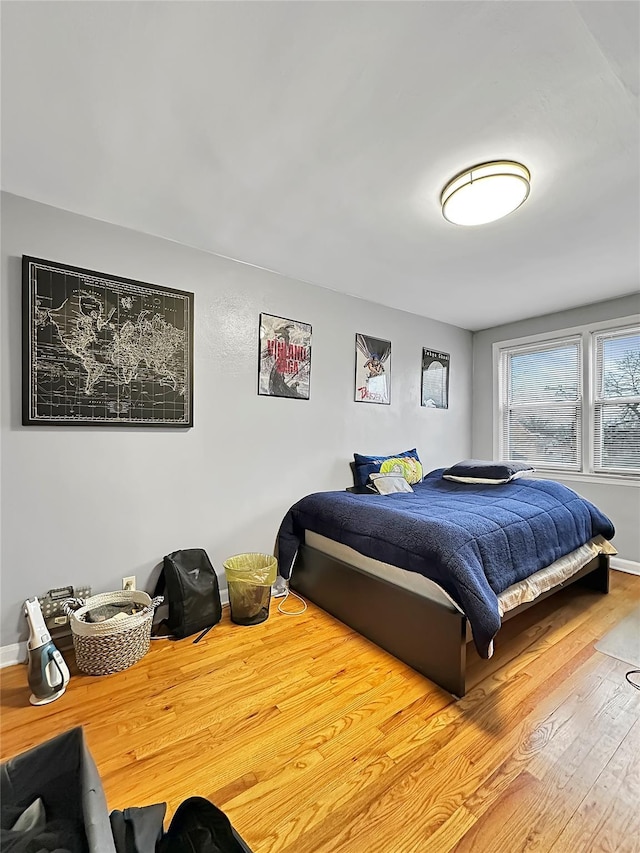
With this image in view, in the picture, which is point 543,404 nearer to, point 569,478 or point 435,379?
point 569,478

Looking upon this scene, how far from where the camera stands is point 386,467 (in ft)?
11.2

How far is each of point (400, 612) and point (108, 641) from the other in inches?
58.0

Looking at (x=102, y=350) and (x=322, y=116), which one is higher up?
(x=322, y=116)

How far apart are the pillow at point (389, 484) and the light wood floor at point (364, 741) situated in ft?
4.08

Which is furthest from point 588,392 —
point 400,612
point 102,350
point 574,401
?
point 102,350

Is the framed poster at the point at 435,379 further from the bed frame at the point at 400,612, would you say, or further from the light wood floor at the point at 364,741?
the light wood floor at the point at 364,741

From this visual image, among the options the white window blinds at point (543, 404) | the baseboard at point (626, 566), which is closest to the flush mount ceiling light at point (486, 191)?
the white window blinds at point (543, 404)

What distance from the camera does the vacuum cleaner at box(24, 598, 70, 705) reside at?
5.61ft

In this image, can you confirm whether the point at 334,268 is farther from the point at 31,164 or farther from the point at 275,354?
the point at 31,164

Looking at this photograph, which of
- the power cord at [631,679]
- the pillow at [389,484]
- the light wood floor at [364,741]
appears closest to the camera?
the light wood floor at [364,741]

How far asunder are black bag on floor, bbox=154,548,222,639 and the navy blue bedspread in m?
0.66

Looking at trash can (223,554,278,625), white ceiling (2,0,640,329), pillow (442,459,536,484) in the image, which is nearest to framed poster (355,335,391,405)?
pillow (442,459,536,484)

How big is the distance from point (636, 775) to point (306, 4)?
8.95 ft

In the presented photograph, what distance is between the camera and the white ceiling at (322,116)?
1183mm
